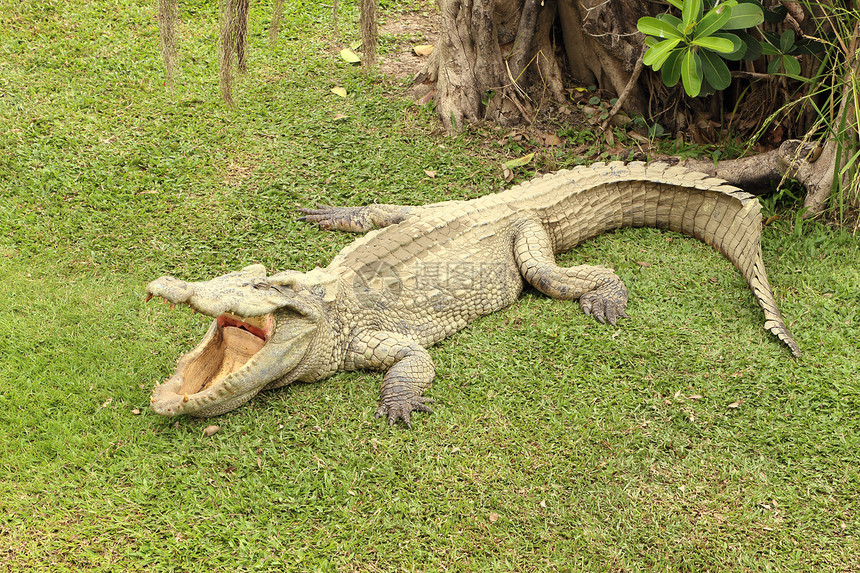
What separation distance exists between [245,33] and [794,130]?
4465 millimetres

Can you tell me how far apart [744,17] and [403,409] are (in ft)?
11.9

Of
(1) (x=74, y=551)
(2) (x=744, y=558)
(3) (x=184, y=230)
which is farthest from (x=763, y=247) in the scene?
(1) (x=74, y=551)

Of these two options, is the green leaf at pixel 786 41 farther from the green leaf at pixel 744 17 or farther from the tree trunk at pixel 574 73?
the green leaf at pixel 744 17

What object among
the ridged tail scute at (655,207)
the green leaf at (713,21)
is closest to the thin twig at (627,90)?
the green leaf at (713,21)

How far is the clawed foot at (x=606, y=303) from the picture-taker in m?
4.53

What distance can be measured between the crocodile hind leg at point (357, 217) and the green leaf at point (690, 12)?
7.79 ft

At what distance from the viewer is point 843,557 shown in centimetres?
311

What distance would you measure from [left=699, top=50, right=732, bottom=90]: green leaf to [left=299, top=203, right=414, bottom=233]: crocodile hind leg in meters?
2.47

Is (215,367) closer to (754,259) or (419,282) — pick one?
(419,282)

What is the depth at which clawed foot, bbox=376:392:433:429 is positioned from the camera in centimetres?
384

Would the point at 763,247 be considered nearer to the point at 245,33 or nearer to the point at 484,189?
the point at 484,189

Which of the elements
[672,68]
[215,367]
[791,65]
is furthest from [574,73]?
[215,367]

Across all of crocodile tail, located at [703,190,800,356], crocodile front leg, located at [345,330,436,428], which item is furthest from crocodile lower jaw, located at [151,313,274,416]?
crocodile tail, located at [703,190,800,356]

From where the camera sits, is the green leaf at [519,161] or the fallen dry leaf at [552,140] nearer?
the green leaf at [519,161]
